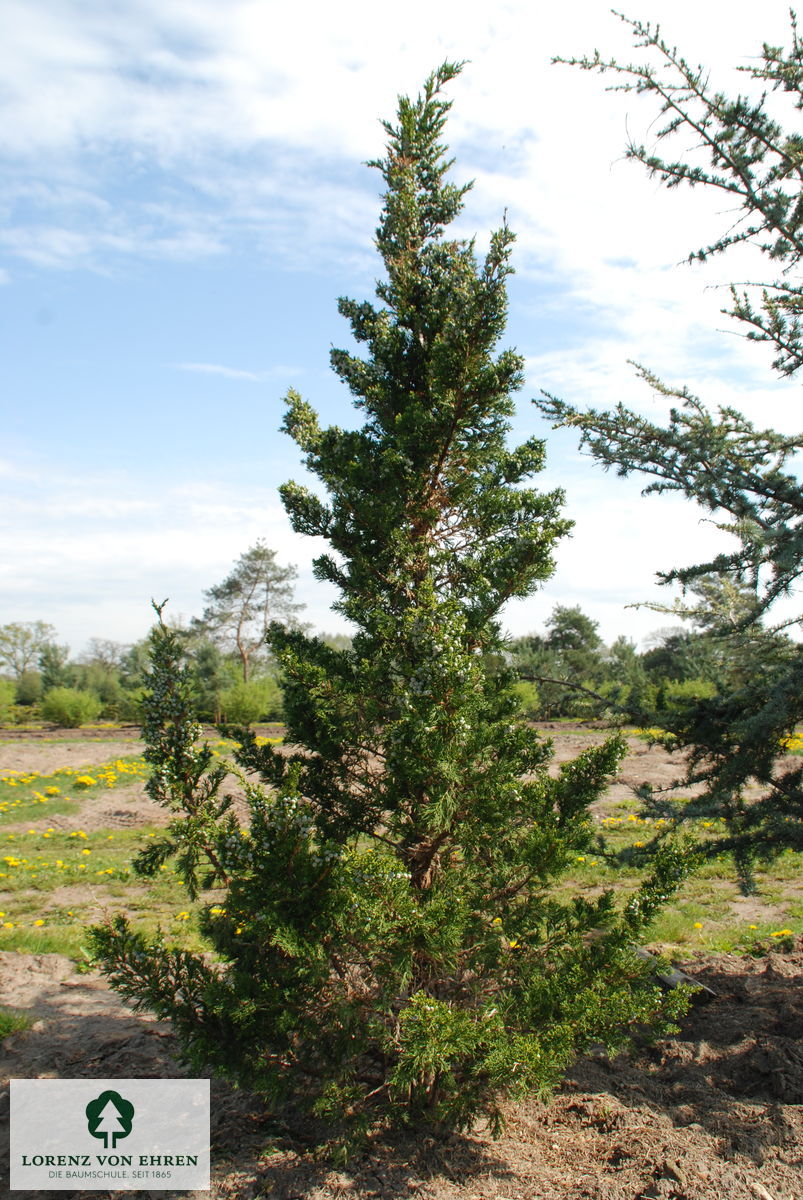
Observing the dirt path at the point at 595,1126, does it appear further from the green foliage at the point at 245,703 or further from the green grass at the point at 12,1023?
the green foliage at the point at 245,703

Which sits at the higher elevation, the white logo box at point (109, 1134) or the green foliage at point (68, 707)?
the green foliage at point (68, 707)

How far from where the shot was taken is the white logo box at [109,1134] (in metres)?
3.65

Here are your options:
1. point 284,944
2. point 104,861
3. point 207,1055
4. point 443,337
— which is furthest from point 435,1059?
point 104,861

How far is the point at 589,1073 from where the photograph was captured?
4652 millimetres

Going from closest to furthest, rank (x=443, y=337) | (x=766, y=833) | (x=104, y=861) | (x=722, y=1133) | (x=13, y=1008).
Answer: (x=722, y=1133) < (x=443, y=337) < (x=766, y=833) < (x=13, y=1008) < (x=104, y=861)

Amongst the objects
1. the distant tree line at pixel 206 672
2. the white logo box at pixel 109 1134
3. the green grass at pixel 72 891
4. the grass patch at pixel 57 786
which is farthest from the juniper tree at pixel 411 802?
the distant tree line at pixel 206 672

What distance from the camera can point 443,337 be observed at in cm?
409

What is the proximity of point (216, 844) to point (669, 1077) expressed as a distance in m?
3.33

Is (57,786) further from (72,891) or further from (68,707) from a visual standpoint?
(68,707)

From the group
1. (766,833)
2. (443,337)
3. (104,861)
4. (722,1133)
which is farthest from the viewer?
(104,861)

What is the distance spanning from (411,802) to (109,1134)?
2377 millimetres

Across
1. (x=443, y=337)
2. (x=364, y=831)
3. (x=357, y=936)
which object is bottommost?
(x=357, y=936)

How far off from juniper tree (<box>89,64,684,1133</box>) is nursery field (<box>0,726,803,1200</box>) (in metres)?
0.30

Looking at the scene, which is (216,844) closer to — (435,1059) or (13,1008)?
(435,1059)
